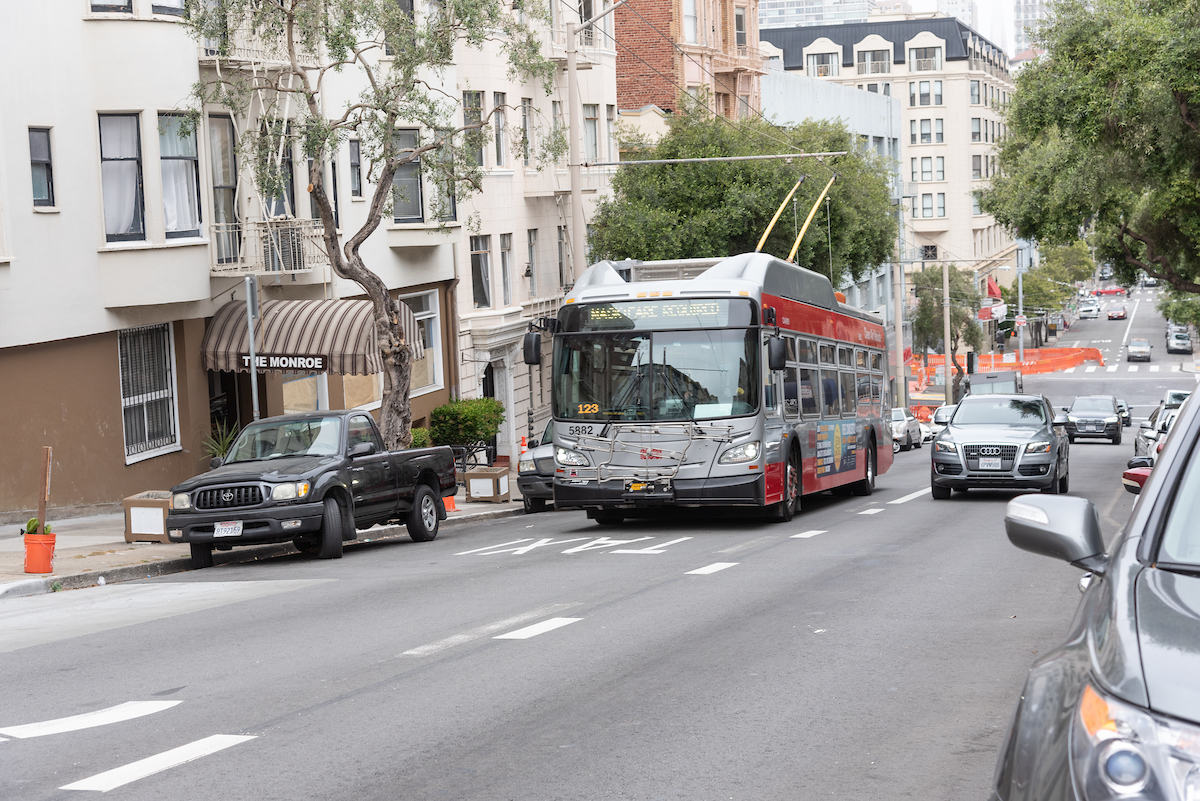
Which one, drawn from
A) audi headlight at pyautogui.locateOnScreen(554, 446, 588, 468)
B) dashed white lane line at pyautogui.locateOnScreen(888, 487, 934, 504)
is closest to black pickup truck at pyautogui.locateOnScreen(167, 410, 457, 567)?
audi headlight at pyautogui.locateOnScreen(554, 446, 588, 468)

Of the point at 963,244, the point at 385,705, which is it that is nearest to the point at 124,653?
the point at 385,705

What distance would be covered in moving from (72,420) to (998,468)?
1450cm

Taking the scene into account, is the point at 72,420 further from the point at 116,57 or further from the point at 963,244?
the point at 963,244

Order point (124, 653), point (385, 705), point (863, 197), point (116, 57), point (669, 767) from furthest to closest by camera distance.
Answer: point (863, 197), point (116, 57), point (124, 653), point (385, 705), point (669, 767)

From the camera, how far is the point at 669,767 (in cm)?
613

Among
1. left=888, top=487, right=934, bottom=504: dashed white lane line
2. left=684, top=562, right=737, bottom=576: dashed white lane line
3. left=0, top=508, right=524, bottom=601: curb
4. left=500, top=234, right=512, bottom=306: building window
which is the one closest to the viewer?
left=684, top=562, right=737, bottom=576: dashed white lane line

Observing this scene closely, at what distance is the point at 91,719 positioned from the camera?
24.2 ft

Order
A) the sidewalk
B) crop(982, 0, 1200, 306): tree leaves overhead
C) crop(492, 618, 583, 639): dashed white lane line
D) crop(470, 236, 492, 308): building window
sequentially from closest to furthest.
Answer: crop(492, 618, 583, 639): dashed white lane line, the sidewalk, crop(982, 0, 1200, 306): tree leaves overhead, crop(470, 236, 492, 308): building window

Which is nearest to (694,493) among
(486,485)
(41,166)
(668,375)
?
(668,375)

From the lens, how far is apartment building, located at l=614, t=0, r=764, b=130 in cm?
5203

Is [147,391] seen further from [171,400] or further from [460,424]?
[460,424]

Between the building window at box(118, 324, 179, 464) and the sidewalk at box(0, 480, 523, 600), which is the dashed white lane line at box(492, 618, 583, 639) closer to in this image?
the sidewalk at box(0, 480, 523, 600)

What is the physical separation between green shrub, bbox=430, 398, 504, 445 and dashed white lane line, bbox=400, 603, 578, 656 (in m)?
23.5

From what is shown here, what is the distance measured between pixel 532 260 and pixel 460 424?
8.01 meters
